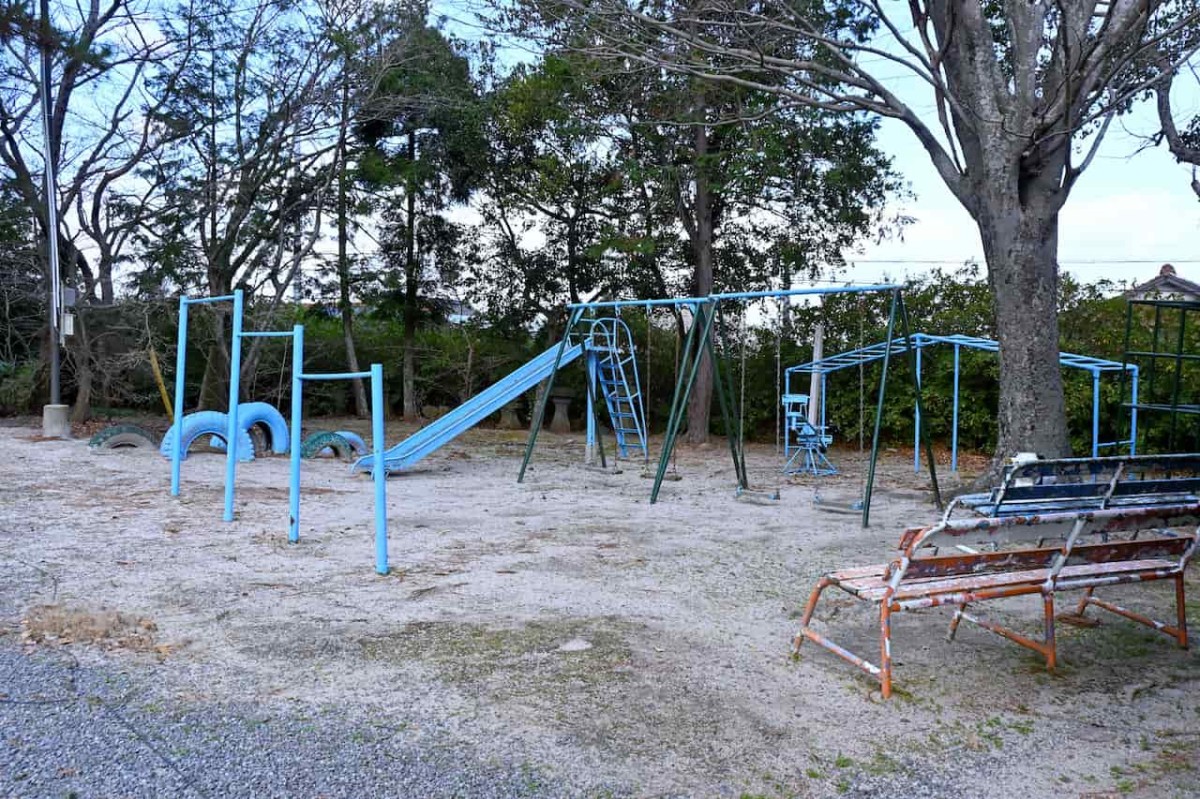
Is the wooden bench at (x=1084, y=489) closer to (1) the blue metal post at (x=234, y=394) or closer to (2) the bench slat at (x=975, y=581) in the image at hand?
(2) the bench slat at (x=975, y=581)

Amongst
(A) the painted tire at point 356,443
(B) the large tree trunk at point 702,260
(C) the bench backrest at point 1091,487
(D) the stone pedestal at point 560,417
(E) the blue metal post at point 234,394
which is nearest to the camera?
(C) the bench backrest at point 1091,487

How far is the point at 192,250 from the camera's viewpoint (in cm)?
1550

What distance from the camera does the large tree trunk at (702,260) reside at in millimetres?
14062

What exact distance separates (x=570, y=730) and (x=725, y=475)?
330 inches

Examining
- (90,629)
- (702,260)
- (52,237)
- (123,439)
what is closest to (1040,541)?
(90,629)

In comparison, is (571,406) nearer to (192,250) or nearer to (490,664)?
(192,250)

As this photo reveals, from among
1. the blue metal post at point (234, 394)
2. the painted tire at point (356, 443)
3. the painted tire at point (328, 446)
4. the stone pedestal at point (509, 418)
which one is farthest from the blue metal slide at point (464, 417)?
the stone pedestal at point (509, 418)

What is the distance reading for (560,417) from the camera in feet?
59.4

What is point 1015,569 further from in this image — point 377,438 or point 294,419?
point 294,419

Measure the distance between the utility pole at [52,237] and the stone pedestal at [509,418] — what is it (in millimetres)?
7669

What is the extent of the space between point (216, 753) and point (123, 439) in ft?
34.9

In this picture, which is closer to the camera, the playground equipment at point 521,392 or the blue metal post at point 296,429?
the blue metal post at point 296,429

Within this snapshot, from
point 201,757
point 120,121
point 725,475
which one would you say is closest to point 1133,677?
point 201,757

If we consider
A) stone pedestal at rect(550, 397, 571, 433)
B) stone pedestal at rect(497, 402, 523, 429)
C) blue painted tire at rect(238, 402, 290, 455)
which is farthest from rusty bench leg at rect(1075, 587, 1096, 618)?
stone pedestal at rect(497, 402, 523, 429)
